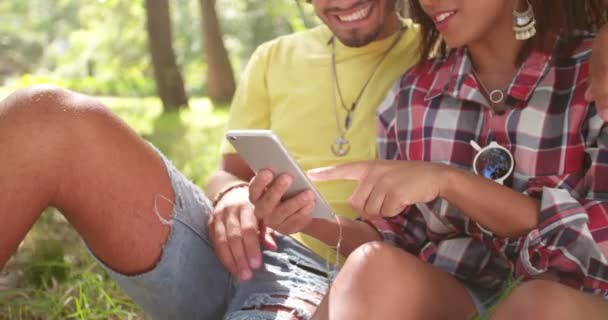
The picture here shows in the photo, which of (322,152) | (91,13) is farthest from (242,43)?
(322,152)

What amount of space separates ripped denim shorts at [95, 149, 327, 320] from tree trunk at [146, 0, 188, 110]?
767 cm

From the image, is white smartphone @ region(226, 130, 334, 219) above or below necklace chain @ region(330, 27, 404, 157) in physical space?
above

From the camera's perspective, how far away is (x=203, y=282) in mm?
2080

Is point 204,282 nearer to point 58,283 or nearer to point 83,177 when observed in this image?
point 83,177

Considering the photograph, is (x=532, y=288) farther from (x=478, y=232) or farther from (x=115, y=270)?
(x=115, y=270)

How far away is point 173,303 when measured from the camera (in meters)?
2.03

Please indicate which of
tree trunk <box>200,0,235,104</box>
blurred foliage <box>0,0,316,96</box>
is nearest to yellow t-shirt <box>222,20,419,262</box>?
tree trunk <box>200,0,235,104</box>

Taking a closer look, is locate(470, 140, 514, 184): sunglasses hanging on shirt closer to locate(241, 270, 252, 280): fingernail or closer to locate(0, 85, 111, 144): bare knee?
locate(241, 270, 252, 280): fingernail

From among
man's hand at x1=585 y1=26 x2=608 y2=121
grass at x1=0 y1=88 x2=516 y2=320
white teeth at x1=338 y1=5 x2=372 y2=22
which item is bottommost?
grass at x1=0 y1=88 x2=516 y2=320

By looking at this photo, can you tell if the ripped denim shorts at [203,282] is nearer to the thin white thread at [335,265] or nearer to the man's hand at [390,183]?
the thin white thread at [335,265]

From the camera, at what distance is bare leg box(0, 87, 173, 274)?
178 centimetres

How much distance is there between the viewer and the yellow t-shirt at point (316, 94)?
237 cm

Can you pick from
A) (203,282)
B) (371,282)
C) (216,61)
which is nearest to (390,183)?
(371,282)

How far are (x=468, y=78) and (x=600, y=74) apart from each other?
488mm
